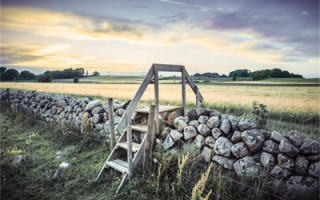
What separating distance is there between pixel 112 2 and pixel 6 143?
6100mm

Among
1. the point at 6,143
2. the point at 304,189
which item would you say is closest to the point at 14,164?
the point at 6,143

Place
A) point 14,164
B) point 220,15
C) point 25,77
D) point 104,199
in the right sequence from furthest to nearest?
point 25,77 < point 220,15 < point 14,164 < point 104,199

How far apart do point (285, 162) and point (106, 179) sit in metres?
3.68

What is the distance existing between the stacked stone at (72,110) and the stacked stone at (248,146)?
287 cm

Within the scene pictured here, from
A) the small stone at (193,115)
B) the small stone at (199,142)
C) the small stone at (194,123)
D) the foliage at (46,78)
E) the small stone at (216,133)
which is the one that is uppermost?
the foliage at (46,78)

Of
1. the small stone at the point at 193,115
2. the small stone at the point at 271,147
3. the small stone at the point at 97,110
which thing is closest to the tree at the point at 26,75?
the small stone at the point at 97,110

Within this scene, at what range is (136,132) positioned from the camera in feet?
19.7

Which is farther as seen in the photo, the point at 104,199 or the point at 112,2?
the point at 112,2

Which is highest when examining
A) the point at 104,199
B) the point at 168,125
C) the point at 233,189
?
the point at 168,125

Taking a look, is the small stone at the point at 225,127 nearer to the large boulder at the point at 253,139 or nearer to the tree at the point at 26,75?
the large boulder at the point at 253,139

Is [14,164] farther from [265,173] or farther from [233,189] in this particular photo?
→ [265,173]

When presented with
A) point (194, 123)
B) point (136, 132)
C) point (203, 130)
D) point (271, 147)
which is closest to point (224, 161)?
point (203, 130)

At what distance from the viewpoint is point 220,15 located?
6637mm

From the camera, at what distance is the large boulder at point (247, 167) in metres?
4.00
